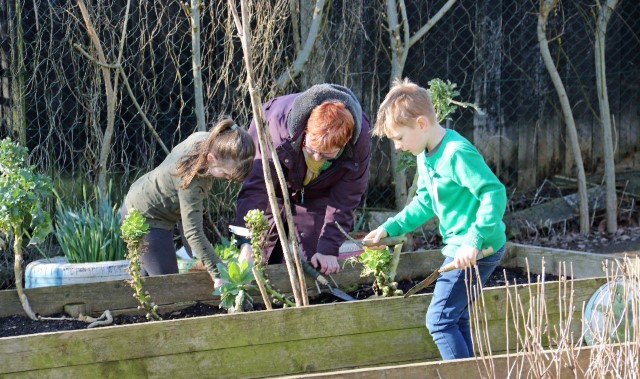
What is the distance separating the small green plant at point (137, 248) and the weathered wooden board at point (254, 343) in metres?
0.59

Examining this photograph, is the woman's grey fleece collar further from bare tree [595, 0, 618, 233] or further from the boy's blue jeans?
bare tree [595, 0, 618, 233]

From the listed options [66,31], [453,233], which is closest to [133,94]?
[66,31]

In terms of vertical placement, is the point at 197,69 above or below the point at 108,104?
above

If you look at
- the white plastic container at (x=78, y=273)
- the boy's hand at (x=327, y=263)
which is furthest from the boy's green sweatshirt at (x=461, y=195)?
the white plastic container at (x=78, y=273)

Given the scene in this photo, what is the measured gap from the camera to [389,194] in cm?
775

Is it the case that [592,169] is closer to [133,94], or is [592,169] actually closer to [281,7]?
[281,7]

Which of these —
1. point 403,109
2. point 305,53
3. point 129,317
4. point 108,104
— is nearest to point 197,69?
point 108,104

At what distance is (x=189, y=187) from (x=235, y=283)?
20.3 inches

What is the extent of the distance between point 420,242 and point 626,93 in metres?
2.60

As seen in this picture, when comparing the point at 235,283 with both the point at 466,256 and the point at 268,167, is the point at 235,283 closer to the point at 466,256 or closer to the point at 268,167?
the point at 268,167

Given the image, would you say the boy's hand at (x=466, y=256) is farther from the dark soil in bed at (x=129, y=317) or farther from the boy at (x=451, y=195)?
the dark soil in bed at (x=129, y=317)

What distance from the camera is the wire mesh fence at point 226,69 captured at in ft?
21.5

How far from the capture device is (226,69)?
6840 mm

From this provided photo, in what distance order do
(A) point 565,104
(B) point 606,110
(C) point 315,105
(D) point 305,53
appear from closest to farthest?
(C) point 315,105 < (D) point 305,53 < (A) point 565,104 < (B) point 606,110
